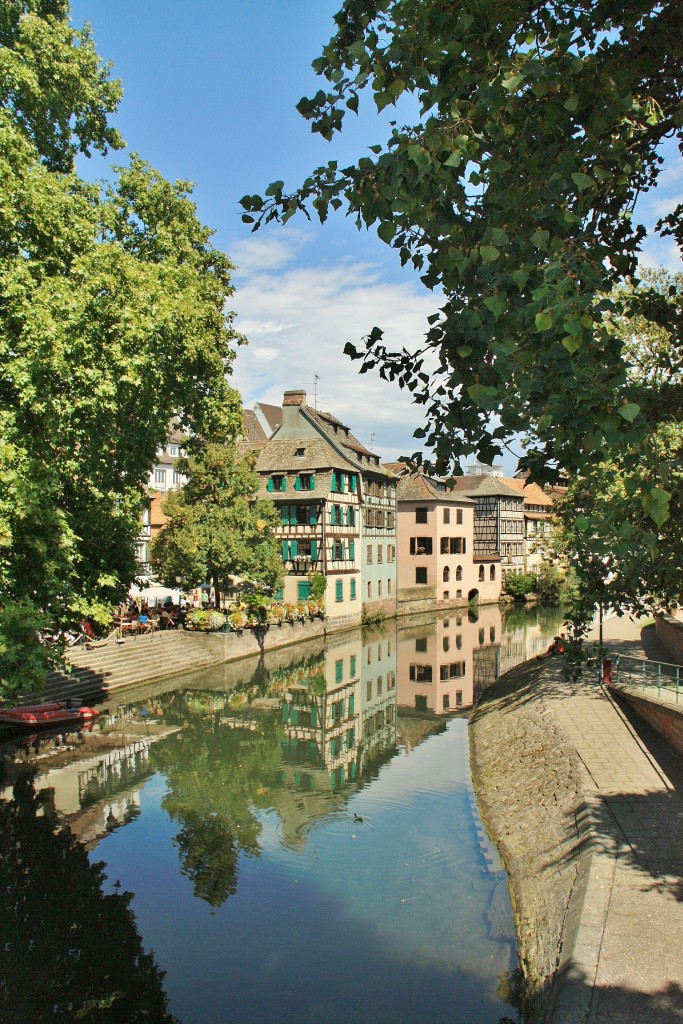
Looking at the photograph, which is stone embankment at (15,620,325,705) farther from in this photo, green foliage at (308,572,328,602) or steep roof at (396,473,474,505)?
steep roof at (396,473,474,505)

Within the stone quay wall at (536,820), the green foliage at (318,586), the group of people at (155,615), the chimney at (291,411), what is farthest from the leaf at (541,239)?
the chimney at (291,411)

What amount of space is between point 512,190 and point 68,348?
11.4m

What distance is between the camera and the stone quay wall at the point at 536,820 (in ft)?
33.6

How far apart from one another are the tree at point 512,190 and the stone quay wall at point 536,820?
23.6 feet

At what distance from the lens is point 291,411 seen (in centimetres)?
5031

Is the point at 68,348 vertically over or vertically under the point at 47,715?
over

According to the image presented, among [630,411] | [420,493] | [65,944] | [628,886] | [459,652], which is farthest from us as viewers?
[420,493]

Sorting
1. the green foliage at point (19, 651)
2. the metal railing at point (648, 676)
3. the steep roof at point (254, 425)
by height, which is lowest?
the metal railing at point (648, 676)

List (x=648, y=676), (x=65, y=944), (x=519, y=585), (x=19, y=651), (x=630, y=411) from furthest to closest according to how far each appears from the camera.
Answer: (x=519, y=585) < (x=648, y=676) < (x=19, y=651) < (x=65, y=944) < (x=630, y=411)

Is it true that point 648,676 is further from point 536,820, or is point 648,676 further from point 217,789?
point 217,789

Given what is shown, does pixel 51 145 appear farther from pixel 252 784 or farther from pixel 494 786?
pixel 494 786

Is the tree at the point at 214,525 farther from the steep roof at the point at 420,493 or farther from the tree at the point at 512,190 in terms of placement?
the tree at the point at 512,190

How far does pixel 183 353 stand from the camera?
20297 mm

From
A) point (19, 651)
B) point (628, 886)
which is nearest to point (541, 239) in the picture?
point (628, 886)
